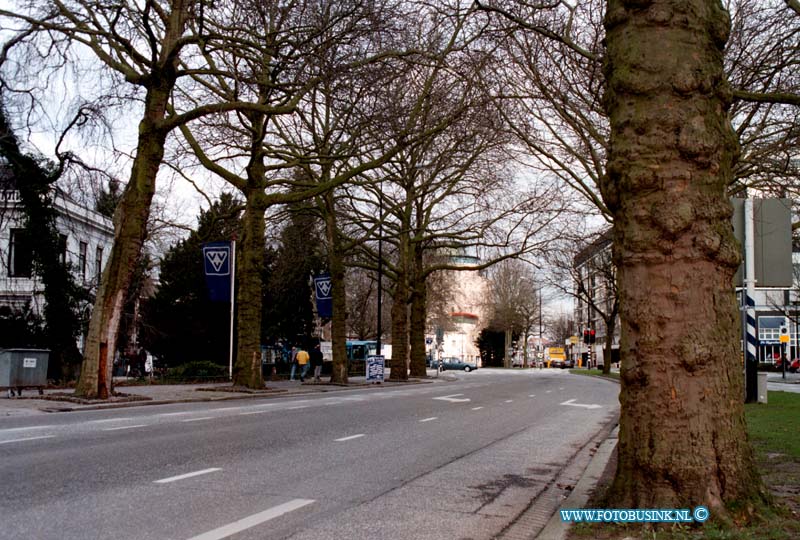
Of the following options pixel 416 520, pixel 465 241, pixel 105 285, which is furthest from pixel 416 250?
pixel 416 520

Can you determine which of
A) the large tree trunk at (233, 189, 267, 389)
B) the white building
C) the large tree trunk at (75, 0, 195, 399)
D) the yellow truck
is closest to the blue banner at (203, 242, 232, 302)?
the large tree trunk at (233, 189, 267, 389)

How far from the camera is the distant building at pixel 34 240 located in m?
27.0

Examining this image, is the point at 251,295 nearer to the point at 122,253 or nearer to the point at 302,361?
the point at 122,253

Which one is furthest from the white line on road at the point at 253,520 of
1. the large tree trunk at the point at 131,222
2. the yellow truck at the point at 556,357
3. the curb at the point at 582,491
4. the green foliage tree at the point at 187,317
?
the yellow truck at the point at 556,357

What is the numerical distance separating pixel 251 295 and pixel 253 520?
19359 mm

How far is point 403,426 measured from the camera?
1356 centimetres

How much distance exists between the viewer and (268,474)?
7941 mm

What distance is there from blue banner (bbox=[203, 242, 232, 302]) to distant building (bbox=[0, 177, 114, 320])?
4448 mm

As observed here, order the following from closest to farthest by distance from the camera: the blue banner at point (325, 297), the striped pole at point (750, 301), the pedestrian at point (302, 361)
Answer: the striped pole at point (750, 301)
the blue banner at point (325, 297)
the pedestrian at point (302, 361)

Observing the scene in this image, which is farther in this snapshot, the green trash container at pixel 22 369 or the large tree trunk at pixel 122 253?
the green trash container at pixel 22 369

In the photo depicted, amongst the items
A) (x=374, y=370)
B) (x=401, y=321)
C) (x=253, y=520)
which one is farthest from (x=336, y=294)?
(x=253, y=520)

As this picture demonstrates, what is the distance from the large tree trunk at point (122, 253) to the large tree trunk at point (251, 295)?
243 inches

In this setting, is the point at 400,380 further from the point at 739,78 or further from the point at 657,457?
the point at 657,457

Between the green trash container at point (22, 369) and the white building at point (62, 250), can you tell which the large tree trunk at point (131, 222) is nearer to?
the green trash container at point (22, 369)
